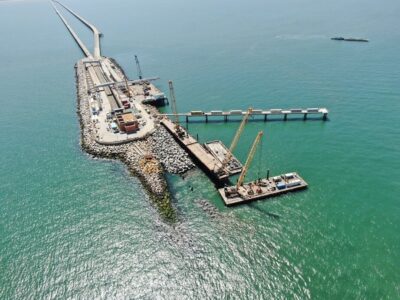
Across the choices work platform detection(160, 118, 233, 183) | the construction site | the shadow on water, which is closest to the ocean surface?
the shadow on water

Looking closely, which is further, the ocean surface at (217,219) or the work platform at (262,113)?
the work platform at (262,113)

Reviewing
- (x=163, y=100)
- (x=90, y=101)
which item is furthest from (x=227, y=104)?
(x=90, y=101)

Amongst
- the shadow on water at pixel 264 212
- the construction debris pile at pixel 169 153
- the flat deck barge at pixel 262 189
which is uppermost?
the construction debris pile at pixel 169 153

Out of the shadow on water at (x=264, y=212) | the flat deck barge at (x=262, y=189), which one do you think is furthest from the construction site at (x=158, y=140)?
the shadow on water at (x=264, y=212)

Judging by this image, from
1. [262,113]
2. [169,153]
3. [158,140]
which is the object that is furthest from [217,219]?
[262,113]

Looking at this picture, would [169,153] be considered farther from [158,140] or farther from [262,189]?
[262,189]

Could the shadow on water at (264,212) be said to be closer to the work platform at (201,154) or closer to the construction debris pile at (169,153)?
the work platform at (201,154)

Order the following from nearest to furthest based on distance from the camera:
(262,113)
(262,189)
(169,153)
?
(262,189)
(169,153)
(262,113)
